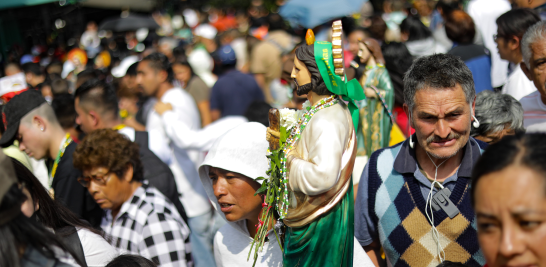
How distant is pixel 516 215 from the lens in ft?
4.32

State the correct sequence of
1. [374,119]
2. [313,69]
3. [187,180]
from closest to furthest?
[313,69] < [374,119] < [187,180]

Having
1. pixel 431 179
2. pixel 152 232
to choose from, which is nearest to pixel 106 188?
pixel 152 232

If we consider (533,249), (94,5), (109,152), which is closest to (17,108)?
(109,152)

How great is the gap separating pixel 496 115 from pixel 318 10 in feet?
22.8

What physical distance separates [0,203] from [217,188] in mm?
1315

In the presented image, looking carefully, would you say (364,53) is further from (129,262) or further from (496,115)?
(129,262)

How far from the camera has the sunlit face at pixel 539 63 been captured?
2799 millimetres

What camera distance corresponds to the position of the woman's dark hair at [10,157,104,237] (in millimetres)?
2143

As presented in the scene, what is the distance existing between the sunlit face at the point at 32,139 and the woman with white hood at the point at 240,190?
6.85 feet

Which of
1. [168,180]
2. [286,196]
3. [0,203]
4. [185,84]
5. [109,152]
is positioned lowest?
[185,84]

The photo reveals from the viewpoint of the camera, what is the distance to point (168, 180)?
13.4 feet

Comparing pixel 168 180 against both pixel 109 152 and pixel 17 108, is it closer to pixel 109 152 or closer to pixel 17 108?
pixel 109 152

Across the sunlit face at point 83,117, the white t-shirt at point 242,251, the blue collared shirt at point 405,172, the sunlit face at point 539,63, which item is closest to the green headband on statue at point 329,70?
the blue collared shirt at point 405,172

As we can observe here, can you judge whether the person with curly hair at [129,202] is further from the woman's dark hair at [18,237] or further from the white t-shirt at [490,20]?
the white t-shirt at [490,20]
